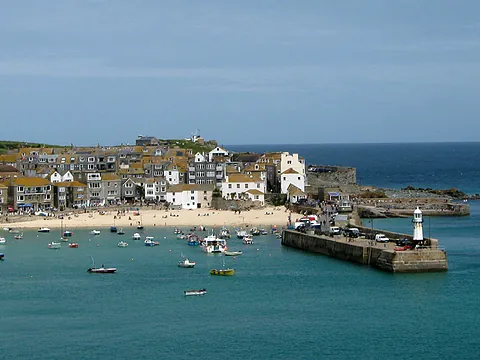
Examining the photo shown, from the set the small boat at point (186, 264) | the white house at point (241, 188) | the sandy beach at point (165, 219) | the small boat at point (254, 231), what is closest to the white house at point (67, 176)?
the sandy beach at point (165, 219)

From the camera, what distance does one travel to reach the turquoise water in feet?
115

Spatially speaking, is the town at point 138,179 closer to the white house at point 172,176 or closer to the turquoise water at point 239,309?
the white house at point 172,176

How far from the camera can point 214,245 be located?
58.9m

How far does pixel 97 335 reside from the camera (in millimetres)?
36531

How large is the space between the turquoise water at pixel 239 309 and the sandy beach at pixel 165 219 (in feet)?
56.4

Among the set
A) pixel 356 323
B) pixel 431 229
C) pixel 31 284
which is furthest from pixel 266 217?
pixel 356 323

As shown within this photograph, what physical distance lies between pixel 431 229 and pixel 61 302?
110ft

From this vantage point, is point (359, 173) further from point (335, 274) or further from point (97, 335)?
point (97, 335)

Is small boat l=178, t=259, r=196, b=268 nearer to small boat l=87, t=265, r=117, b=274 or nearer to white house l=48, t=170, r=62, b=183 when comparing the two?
small boat l=87, t=265, r=117, b=274

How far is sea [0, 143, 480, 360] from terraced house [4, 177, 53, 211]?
25.1m

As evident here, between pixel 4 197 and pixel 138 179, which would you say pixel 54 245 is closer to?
pixel 4 197

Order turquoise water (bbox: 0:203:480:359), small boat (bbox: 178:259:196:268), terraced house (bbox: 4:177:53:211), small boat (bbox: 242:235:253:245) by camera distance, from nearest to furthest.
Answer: turquoise water (bbox: 0:203:480:359) < small boat (bbox: 178:259:196:268) < small boat (bbox: 242:235:253:245) < terraced house (bbox: 4:177:53:211)

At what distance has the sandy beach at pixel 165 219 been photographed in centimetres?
7400

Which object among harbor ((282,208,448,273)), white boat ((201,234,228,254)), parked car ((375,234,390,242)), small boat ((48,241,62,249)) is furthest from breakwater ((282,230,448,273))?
small boat ((48,241,62,249))
